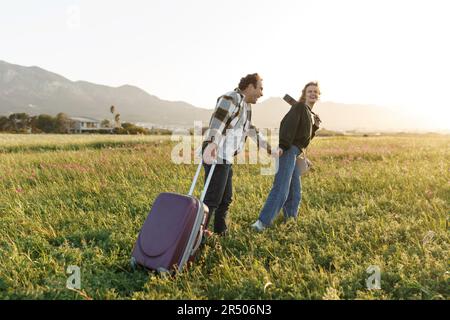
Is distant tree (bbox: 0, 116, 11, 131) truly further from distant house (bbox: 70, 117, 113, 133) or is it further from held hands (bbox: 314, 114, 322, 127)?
held hands (bbox: 314, 114, 322, 127)

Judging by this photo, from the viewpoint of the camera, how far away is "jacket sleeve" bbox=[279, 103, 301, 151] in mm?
5320

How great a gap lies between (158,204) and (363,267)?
7.99 ft

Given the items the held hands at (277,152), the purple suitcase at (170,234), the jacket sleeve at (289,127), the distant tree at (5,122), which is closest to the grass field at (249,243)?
the purple suitcase at (170,234)

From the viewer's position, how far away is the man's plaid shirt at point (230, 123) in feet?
14.7

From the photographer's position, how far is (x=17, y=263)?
414 cm

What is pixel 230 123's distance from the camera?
4586mm

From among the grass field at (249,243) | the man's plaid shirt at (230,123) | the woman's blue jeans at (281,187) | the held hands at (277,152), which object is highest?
the man's plaid shirt at (230,123)

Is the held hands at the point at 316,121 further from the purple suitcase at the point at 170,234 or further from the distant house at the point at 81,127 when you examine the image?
the distant house at the point at 81,127

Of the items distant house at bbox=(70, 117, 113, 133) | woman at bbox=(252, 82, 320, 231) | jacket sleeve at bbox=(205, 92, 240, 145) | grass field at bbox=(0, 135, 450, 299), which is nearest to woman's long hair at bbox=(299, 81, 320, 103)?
woman at bbox=(252, 82, 320, 231)

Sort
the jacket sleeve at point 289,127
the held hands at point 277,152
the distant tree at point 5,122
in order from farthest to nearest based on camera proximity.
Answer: the distant tree at point 5,122, the jacket sleeve at point 289,127, the held hands at point 277,152

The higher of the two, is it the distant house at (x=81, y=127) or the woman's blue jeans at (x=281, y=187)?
the distant house at (x=81, y=127)

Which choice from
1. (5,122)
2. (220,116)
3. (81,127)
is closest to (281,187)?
(220,116)
